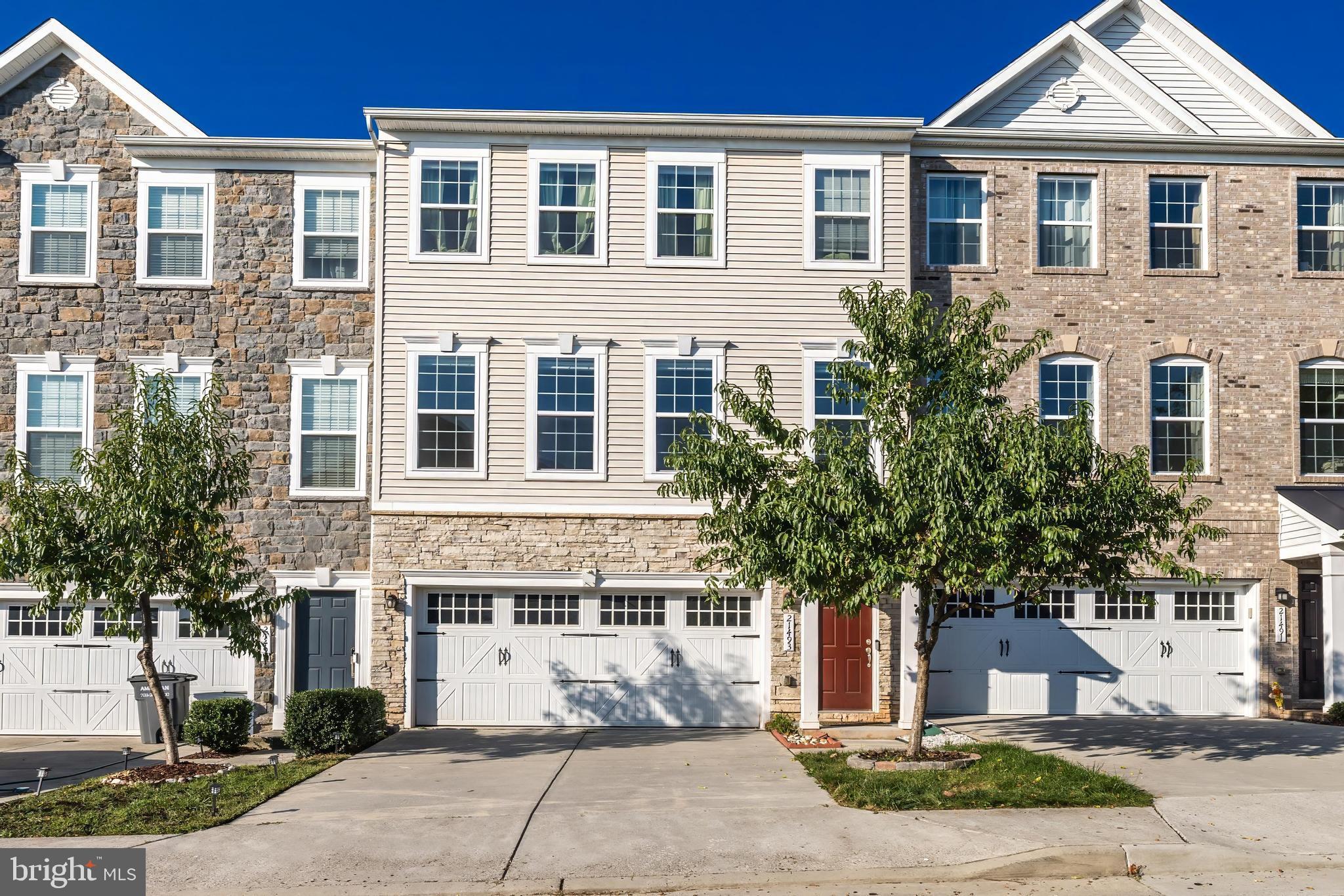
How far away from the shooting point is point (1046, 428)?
40.0 ft

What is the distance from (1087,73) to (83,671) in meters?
18.3

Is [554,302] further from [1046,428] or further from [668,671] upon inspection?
[1046,428]

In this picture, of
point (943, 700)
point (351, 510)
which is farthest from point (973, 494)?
point (351, 510)

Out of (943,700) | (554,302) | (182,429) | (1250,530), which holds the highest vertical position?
(554,302)

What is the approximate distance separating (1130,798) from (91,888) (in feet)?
29.3

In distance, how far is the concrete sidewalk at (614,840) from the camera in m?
8.83

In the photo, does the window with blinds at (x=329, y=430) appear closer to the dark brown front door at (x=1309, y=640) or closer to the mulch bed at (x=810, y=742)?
the mulch bed at (x=810, y=742)

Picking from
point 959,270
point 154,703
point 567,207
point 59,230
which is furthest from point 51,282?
point 959,270

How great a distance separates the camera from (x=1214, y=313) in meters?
18.1

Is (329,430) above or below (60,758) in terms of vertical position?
above

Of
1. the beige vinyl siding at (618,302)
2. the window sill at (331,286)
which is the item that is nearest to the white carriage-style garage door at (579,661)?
the beige vinyl siding at (618,302)

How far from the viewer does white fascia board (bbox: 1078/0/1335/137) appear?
60.8 feet

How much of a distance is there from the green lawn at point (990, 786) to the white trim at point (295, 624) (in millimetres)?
7587

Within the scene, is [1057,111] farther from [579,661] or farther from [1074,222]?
[579,661]
